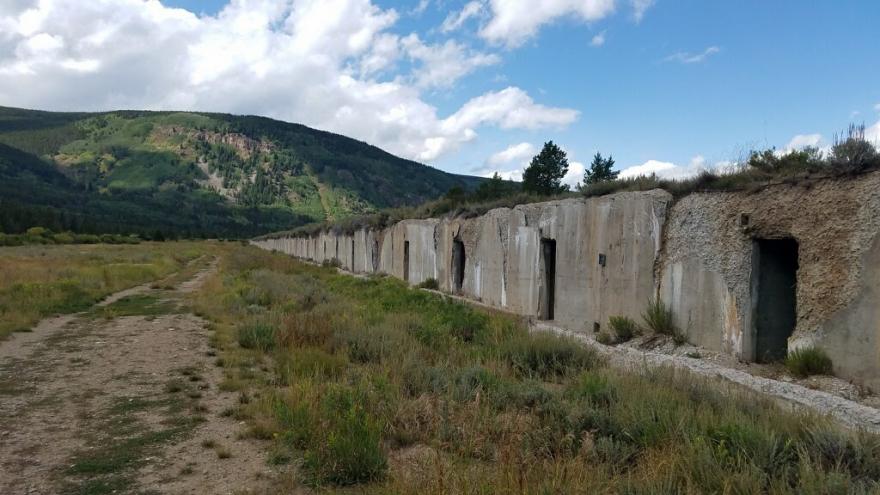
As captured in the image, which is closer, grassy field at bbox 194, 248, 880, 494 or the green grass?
grassy field at bbox 194, 248, 880, 494

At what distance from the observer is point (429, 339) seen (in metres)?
8.86

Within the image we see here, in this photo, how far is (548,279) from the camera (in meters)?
11.6

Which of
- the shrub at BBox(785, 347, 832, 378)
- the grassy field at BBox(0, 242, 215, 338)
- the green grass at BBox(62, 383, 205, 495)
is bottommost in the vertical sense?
the grassy field at BBox(0, 242, 215, 338)

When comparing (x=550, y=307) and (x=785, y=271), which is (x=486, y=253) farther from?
(x=785, y=271)

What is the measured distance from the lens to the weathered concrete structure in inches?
238

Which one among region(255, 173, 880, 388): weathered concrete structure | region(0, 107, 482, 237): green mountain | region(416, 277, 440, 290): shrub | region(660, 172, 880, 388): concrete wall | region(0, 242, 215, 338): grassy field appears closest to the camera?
region(660, 172, 880, 388): concrete wall

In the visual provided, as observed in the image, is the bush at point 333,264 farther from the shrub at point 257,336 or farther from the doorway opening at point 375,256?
the shrub at point 257,336

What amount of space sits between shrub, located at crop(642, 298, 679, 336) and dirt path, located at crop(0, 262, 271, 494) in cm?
587

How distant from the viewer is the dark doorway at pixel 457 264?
16438 mm

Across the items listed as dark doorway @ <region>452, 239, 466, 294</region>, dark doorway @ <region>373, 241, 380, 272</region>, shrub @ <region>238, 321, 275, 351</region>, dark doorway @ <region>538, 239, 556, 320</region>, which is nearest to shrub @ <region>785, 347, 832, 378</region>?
dark doorway @ <region>538, 239, 556, 320</region>

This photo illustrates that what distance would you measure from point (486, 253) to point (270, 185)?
529 feet

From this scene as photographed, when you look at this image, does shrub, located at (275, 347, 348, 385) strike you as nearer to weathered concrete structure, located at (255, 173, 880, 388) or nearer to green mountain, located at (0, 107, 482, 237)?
weathered concrete structure, located at (255, 173, 880, 388)

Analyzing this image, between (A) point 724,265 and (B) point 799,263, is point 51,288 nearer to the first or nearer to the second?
(A) point 724,265

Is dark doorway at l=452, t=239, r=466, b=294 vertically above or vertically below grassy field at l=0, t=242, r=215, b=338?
above
